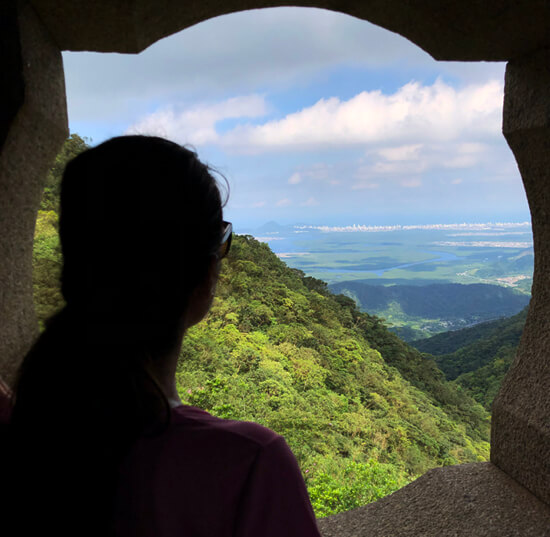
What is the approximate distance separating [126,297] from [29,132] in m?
1.41

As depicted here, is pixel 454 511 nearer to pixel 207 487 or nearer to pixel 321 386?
pixel 207 487

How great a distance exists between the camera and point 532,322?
7.31 feet

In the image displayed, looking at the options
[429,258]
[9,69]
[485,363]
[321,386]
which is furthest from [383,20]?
[429,258]

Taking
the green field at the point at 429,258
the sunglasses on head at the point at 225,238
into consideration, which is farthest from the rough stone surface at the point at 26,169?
the green field at the point at 429,258

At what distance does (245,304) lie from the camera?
809 centimetres

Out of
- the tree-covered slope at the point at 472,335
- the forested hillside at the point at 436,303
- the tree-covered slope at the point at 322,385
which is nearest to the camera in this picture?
the tree-covered slope at the point at 322,385

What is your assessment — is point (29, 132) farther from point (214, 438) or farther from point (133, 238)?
point (214, 438)

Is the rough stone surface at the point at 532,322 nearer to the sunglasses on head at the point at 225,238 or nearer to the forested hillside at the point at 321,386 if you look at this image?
the sunglasses on head at the point at 225,238

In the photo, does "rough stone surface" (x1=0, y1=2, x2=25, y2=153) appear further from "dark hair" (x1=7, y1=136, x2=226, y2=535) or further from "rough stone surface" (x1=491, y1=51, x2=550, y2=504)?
"rough stone surface" (x1=491, y1=51, x2=550, y2=504)

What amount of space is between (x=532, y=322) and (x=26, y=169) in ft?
7.91

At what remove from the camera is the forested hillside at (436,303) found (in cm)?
2692

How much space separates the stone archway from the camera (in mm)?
1783

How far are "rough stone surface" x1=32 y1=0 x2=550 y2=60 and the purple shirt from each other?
1.70m

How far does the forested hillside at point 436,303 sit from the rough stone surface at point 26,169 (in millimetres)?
24482
